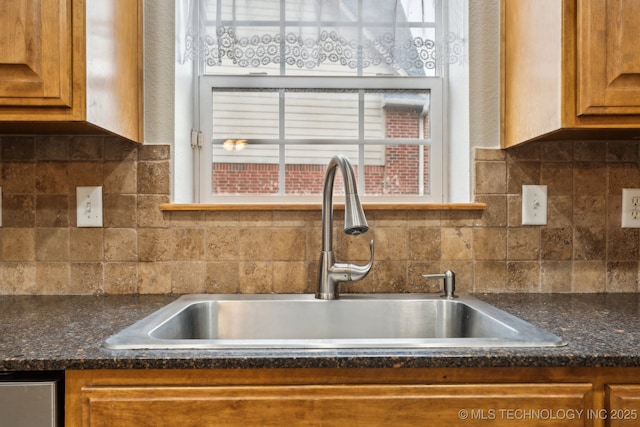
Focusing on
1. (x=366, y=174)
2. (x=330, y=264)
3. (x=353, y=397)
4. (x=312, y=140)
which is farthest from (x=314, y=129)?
(x=353, y=397)

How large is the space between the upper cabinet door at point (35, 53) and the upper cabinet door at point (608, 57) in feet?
3.79

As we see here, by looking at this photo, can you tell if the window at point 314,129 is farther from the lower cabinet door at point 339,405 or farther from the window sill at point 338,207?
the lower cabinet door at point 339,405

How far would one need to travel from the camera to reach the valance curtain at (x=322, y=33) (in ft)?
4.81

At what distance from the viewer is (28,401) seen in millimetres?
774

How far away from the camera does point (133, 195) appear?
139 cm

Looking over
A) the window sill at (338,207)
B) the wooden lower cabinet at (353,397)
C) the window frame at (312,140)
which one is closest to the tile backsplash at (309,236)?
the window sill at (338,207)

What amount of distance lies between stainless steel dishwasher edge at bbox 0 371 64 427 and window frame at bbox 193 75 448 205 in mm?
838

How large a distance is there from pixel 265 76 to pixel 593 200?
109 cm

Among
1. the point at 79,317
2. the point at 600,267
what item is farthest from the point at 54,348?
the point at 600,267

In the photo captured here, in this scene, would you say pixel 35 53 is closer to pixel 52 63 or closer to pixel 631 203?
pixel 52 63

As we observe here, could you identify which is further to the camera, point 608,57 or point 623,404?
point 608,57

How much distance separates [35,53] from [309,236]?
82 centimetres

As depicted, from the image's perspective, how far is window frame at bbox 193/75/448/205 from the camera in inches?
60.7

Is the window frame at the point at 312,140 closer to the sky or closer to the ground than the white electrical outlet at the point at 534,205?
closer to the sky
